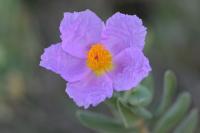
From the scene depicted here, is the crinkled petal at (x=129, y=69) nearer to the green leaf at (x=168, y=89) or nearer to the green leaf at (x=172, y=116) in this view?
the green leaf at (x=168, y=89)

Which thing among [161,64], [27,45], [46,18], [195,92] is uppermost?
[46,18]

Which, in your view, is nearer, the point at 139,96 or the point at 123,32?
the point at 123,32

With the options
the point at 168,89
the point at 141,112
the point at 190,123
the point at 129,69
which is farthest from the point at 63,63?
the point at 190,123

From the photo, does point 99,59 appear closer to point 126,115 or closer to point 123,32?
point 123,32

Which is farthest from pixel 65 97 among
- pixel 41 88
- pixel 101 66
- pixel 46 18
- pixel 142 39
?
pixel 142 39

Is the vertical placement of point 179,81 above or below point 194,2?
below

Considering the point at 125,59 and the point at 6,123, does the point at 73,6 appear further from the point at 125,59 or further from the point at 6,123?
the point at 125,59

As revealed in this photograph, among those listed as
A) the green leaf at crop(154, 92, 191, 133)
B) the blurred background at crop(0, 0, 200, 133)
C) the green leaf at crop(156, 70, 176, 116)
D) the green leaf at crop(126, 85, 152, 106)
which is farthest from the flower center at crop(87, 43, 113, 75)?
the blurred background at crop(0, 0, 200, 133)
